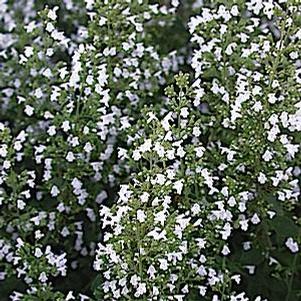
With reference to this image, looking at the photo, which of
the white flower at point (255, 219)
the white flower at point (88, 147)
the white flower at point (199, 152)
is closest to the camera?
the white flower at point (199, 152)

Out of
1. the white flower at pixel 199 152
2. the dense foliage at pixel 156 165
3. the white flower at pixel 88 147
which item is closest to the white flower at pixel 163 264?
the dense foliage at pixel 156 165

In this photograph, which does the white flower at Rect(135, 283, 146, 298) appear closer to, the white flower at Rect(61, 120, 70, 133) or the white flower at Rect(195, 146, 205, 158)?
the white flower at Rect(195, 146, 205, 158)

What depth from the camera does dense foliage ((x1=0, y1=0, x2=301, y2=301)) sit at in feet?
9.48

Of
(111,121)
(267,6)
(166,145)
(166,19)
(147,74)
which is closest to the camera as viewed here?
(166,145)

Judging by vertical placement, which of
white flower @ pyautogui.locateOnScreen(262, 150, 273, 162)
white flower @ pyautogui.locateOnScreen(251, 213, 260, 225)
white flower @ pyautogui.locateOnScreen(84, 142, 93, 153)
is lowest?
white flower @ pyautogui.locateOnScreen(251, 213, 260, 225)

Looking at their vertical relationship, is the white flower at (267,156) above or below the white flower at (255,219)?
above

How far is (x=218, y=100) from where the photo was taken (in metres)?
3.49

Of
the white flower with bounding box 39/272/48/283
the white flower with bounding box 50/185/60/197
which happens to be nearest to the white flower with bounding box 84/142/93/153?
the white flower with bounding box 50/185/60/197

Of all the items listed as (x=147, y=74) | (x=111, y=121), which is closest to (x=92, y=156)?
(x=111, y=121)

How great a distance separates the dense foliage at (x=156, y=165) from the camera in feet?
9.48

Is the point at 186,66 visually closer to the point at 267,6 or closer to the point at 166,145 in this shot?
the point at 267,6

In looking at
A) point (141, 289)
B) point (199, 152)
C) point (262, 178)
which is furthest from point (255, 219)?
point (141, 289)

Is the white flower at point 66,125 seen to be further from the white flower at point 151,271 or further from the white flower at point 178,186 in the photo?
the white flower at point 151,271

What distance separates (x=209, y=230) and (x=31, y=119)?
1.25m
